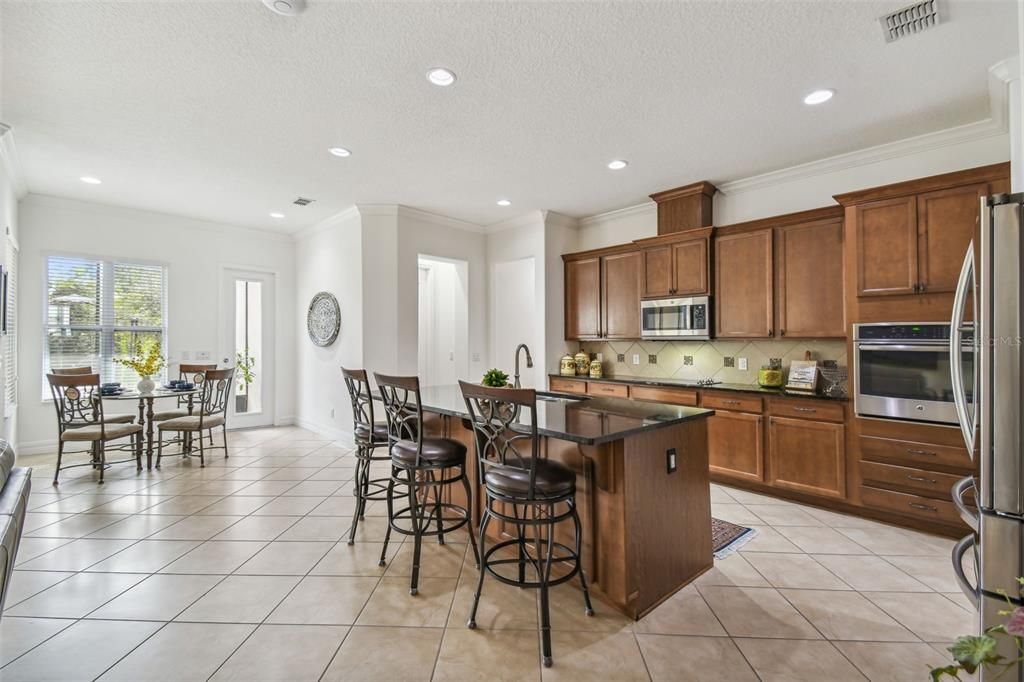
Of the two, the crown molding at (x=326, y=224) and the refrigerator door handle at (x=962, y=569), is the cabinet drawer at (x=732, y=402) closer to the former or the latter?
the refrigerator door handle at (x=962, y=569)

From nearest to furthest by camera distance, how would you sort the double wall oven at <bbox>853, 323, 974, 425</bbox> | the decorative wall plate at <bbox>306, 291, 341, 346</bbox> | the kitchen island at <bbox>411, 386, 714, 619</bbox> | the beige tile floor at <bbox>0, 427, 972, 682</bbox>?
the beige tile floor at <bbox>0, 427, 972, 682</bbox> → the kitchen island at <bbox>411, 386, 714, 619</bbox> → the double wall oven at <bbox>853, 323, 974, 425</bbox> → the decorative wall plate at <bbox>306, 291, 341, 346</bbox>

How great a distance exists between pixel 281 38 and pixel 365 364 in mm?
3436

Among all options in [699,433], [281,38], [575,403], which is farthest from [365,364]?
[699,433]

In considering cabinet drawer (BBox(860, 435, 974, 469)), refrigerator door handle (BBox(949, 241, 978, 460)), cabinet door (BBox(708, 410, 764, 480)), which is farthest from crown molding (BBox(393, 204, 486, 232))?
refrigerator door handle (BBox(949, 241, 978, 460))

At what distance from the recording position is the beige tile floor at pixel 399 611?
181cm

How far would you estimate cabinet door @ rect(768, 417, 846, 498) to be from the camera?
3412 millimetres

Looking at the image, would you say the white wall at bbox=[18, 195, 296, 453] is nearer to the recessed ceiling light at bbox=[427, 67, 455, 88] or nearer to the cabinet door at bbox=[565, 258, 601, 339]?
the cabinet door at bbox=[565, 258, 601, 339]

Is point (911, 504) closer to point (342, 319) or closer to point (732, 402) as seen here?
point (732, 402)

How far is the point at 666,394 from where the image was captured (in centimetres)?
437

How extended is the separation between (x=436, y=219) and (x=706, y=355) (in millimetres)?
3482

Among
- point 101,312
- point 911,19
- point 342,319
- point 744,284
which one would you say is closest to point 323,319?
point 342,319

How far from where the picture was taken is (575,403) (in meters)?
2.91

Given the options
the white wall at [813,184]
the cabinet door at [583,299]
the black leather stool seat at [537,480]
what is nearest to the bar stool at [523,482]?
the black leather stool seat at [537,480]

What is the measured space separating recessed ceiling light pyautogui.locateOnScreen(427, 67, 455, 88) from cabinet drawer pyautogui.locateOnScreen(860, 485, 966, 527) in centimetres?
388
